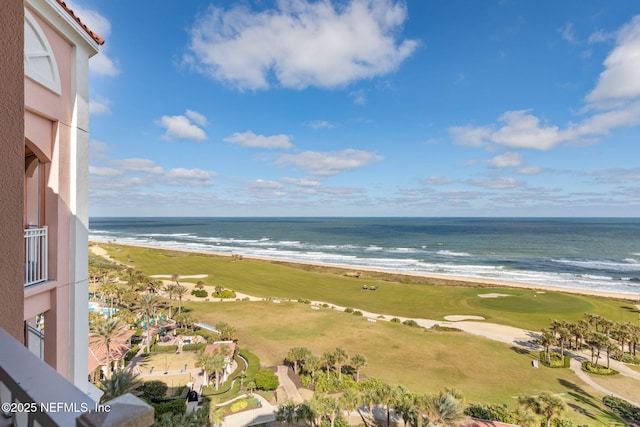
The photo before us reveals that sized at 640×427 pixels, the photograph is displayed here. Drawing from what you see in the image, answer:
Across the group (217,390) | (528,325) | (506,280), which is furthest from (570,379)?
(506,280)

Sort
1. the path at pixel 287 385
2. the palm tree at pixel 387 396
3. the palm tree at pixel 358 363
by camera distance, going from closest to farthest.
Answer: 1. the palm tree at pixel 387 396
2. the path at pixel 287 385
3. the palm tree at pixel 358 363

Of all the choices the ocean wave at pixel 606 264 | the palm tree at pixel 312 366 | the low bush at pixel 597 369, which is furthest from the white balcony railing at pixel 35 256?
the ocean wave at pixel 606 264

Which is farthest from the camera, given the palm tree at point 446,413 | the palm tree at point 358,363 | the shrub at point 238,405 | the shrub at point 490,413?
Result: the palm tree at point 358,363

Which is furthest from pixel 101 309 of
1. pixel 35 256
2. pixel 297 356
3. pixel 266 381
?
pixel 35 256

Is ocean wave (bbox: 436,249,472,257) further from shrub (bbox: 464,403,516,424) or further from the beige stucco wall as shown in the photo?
the beige stucco wall

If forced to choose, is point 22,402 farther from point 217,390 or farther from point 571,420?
point 571,420

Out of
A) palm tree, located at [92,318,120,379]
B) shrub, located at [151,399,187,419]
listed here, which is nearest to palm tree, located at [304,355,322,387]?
shrub, located at [151,399,187,419]

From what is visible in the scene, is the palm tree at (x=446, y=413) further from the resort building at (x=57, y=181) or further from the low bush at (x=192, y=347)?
the low bush at (x=192, y=347)
